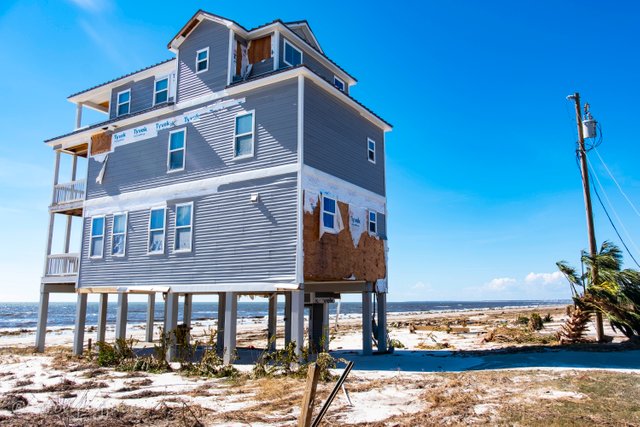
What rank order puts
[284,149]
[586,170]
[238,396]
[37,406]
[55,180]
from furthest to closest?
[55,180] → [586,170] → [284,149] → [238,396] → [37,406]

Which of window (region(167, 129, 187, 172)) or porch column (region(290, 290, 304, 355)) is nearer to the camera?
porch column (region(290, 290, 304, 355))

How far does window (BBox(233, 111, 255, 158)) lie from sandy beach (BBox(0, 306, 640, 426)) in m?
7.45

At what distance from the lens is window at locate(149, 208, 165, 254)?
1950 centimetres

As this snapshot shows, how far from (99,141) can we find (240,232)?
9.69m

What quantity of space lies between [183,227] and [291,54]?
25.7ft

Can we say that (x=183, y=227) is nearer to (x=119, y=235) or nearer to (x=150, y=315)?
(x=119, y=235)

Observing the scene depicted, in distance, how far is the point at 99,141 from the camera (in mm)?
22547

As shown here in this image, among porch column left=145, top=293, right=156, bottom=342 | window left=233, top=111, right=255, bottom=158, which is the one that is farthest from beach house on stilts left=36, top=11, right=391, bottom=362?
porch column left=145, top=293, right=156, bottom=342

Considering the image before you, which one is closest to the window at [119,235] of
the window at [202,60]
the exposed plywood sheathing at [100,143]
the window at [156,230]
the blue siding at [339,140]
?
the window at [156,230]

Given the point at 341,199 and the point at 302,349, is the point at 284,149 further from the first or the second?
the point at 302,349

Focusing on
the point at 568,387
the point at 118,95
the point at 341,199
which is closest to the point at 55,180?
the point at 118,95

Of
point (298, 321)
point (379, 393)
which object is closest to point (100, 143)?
point (298, 321)

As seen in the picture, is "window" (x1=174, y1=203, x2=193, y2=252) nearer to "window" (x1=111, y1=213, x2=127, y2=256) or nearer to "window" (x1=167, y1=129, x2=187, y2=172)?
"window" (x1=167, y1=129, x2=187, y2=172)

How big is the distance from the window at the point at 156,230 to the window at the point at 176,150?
1770mm
